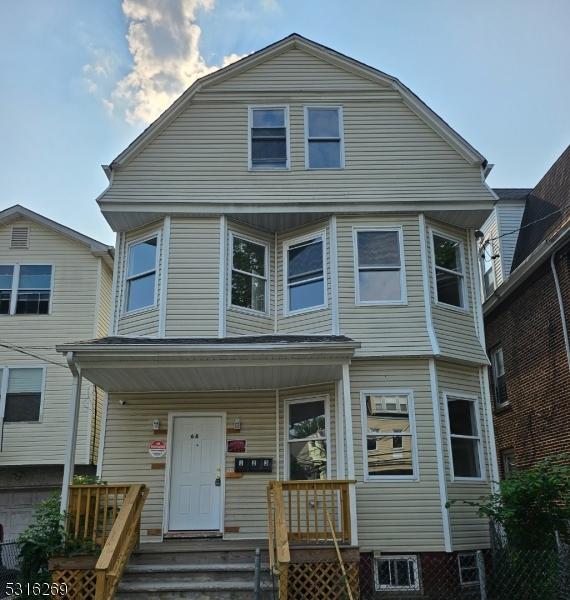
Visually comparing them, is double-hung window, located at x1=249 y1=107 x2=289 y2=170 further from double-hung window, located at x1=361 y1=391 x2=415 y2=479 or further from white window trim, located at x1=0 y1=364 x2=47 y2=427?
white window trim, located at x1=0 y1=364 x2=47 y2=427

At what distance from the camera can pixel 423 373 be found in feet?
33.1

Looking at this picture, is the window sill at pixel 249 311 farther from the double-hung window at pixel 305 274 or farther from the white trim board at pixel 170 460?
the white trim board at pixel 170 460

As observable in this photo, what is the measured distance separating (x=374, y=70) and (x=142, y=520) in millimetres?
9164

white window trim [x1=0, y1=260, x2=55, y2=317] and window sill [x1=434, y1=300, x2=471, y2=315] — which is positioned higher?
white window trim [x1=0, y1=260, x2=55, y2=317]

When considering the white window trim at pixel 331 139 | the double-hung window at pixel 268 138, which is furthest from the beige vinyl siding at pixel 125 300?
the white window trim at pixel 331 139

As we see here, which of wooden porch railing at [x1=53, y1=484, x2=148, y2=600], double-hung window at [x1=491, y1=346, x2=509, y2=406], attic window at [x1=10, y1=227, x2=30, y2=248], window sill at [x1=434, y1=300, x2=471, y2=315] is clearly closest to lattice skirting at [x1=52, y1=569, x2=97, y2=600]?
wooden porch railing at [x1=53, y1=484, x2=148, y2=600]

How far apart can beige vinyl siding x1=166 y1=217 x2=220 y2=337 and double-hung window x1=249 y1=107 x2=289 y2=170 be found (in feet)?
5.01

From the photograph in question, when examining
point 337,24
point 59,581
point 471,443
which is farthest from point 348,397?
point 337,24

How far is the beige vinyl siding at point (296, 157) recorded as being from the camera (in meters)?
11.2

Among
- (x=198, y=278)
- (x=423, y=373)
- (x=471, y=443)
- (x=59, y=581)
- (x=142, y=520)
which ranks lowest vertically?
(x=59, y=581)

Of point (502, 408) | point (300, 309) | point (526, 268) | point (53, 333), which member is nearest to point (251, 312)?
point (300, 309)

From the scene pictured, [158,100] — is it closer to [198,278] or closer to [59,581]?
[198,278]

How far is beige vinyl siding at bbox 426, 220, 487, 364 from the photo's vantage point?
411 inches

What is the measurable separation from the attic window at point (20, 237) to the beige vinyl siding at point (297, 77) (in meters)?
6.23
